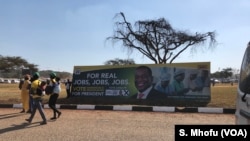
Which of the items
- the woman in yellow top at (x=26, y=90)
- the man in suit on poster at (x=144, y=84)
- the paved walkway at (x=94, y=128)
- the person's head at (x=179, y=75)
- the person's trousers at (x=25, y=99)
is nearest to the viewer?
the paved walkway at (x=94, y=128)

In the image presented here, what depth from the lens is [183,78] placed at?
19.3 meters

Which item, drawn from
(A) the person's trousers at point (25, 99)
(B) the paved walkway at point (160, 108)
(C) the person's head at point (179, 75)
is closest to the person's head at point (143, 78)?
(C) the person's head at point (179, 75)

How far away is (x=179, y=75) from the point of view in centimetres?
1939

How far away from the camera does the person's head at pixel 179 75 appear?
19.3m

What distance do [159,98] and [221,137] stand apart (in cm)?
1625

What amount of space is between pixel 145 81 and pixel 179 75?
1.82m

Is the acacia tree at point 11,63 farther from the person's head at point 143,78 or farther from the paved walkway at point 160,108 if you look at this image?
the paved walkway at point 160,108

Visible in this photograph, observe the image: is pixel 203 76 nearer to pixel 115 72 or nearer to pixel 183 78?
pixel 183 78

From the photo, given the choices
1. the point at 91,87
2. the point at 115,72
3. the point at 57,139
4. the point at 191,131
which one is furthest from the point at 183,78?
the point at 191,131

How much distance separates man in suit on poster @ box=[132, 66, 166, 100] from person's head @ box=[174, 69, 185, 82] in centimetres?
123

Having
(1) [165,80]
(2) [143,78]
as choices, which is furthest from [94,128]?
(2) [143,78]

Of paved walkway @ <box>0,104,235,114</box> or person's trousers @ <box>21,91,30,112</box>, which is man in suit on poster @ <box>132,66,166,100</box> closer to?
paved walkway @ <box>0,104,235,114</box>

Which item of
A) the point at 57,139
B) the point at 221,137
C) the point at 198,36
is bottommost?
the point at 57,139

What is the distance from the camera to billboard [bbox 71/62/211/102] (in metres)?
19.0
